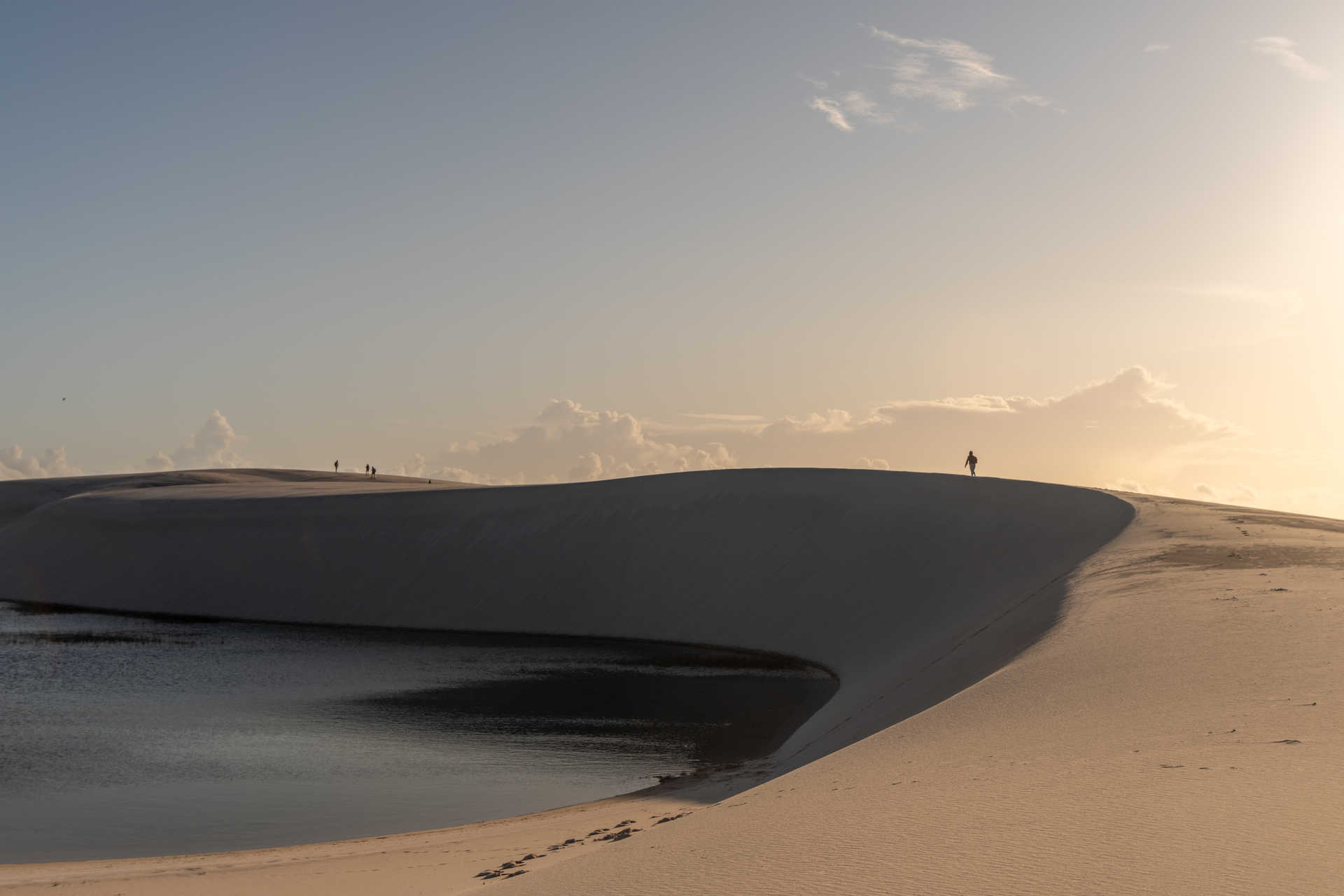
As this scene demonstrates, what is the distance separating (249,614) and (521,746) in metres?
25.5

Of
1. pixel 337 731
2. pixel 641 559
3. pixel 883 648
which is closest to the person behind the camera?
pixel 337 731

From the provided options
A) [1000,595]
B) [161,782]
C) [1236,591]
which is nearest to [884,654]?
[1000,595]

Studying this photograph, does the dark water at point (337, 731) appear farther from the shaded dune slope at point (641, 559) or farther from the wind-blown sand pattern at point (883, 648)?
the shaded dune slope at point (641, 559)

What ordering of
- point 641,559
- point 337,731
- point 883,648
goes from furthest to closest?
point 641,559, point 883,648, point 337,731

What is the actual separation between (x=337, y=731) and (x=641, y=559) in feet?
59.7

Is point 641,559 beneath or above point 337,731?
above

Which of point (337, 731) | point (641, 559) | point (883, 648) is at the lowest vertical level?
point (337, 731)

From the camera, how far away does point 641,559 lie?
35062 millimetres

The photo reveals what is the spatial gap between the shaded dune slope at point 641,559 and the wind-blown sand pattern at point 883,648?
13 cm

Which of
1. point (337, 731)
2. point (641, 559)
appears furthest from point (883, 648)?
point (337, 731)

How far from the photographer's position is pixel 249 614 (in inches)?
1501

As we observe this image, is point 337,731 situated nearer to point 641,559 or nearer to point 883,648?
point 883,648

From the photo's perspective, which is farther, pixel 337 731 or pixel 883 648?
pixel 883 648

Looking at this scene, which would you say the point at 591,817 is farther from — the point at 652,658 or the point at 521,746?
the point at 652,658
